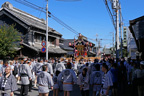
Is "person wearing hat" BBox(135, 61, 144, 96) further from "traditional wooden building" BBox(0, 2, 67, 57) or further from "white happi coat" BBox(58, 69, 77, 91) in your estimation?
"traditional wooden building" BBox(0, 2, 67, 57)

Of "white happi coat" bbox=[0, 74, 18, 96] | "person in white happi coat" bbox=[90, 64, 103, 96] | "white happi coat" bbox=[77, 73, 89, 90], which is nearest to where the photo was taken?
"white happi coat" bbox=[0, 74, 18, 96]

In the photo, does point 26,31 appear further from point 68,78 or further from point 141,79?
point 141,79

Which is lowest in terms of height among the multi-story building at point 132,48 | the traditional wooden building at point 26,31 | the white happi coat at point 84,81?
the white happi coat at point 84,81

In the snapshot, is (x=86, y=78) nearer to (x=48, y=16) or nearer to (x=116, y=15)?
(x=116, y=15)

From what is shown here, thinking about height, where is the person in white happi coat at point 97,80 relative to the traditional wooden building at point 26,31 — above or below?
below

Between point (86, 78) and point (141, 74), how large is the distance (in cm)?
219

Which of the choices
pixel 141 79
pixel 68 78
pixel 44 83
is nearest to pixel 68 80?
pixel 68 78

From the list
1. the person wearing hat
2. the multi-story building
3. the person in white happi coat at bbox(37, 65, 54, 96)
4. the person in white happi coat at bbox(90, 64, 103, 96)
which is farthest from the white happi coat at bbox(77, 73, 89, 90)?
the multi-story building

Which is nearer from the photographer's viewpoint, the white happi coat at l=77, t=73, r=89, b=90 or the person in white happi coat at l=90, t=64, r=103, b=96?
the person in white happi coat at l=90, t=64, r=103, b=96

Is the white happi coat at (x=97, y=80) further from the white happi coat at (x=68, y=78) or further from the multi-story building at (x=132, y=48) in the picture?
the multi-story building at (x=132, y=48)

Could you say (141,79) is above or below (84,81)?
above

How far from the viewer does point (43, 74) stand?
6285mm

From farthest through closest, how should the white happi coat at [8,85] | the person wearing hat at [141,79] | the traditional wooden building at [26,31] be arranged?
the traditional wooden building at [26,31], the person wearing hat at [141,79], the white happi coat at [8,85]

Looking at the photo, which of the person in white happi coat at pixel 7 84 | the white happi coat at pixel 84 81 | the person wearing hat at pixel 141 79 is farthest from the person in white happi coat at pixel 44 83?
the person wearing hat at pixel 141 79
